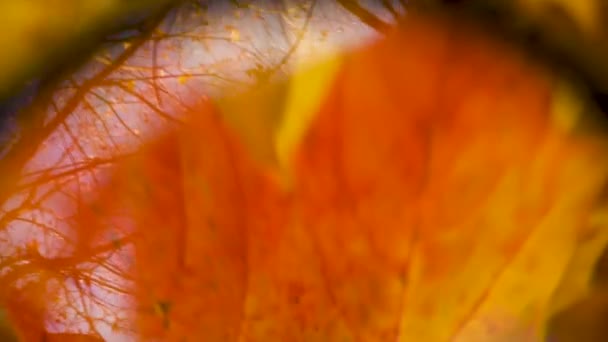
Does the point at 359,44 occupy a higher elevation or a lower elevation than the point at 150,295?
higher

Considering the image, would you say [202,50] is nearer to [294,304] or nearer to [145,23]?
[145,23]

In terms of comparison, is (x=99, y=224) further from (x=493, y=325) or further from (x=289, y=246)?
(x=493, y=325)

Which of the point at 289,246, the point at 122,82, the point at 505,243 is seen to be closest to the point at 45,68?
the point at 122,82

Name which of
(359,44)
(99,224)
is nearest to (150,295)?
(99,224)

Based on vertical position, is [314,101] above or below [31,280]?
above
